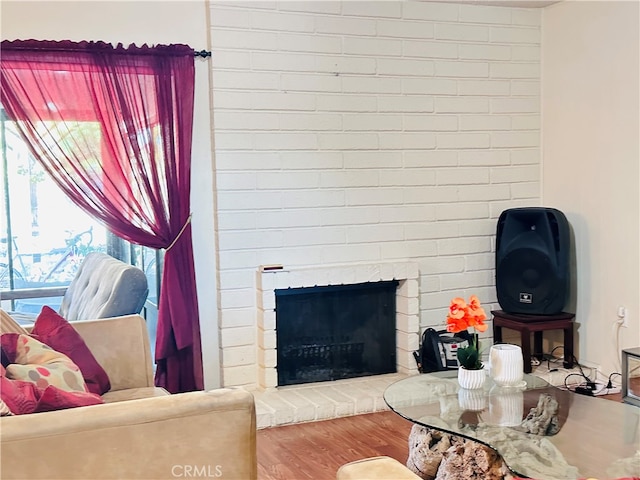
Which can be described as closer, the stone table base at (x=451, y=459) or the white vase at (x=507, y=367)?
the stone table base at (x=451, y=459)

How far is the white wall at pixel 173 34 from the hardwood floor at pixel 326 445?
2.35ft

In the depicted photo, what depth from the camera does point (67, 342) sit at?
102 inches

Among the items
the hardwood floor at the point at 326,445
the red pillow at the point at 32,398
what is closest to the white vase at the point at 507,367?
the hardwood floor at the point at 326,445

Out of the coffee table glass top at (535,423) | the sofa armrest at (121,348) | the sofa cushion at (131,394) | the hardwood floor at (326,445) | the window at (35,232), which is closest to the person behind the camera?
the coffee table glass top at (535,423)

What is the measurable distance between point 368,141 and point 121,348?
195 centimetres

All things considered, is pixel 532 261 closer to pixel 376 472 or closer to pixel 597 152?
pixel 597 152

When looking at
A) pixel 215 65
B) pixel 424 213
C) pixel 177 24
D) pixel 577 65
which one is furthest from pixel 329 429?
pixel 577 65

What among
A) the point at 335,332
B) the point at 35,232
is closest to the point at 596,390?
the point at 335,332

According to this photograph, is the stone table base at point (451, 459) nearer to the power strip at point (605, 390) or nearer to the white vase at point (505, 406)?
the white vase at point (505, 406)

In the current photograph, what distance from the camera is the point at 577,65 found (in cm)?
428

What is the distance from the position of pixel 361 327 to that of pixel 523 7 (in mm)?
2222

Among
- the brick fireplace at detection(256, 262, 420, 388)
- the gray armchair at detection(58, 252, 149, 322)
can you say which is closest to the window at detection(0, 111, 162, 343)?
the gray armchair at detection(58, 252, 149, 322)

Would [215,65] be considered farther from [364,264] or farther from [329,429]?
[329,429]

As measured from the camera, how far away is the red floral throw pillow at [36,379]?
1.83 meters
